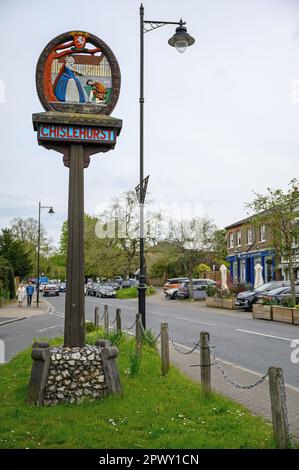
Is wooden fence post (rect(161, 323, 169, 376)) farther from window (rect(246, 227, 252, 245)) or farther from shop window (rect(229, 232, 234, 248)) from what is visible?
shop window (rect(229, 232, 234, 248))

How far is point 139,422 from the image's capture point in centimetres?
580

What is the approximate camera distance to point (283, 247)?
79.4 ft

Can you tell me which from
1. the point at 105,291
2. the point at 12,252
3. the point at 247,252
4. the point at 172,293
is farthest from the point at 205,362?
the point at 12,252

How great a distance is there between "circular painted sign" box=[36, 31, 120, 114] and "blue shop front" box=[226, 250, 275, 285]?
3735 cm

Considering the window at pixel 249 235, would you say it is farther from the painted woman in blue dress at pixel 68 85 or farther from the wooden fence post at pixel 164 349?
the painted woman in blue dress at pixel 68 85

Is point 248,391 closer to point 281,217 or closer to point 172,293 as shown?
point 281,217

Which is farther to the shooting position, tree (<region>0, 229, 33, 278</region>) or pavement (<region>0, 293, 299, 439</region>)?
tree (<region>0, 229, 33, 278</region>)

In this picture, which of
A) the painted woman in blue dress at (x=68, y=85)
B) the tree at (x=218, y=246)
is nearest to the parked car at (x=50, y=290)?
the tree at (x=218, y=246)

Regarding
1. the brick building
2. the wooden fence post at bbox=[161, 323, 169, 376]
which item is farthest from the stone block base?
the brick building

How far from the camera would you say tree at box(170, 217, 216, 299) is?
40.1m

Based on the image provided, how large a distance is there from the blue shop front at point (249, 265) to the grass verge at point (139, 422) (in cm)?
3800

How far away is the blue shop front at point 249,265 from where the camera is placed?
45469 millimetres

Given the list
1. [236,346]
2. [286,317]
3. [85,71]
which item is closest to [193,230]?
[286,317]
